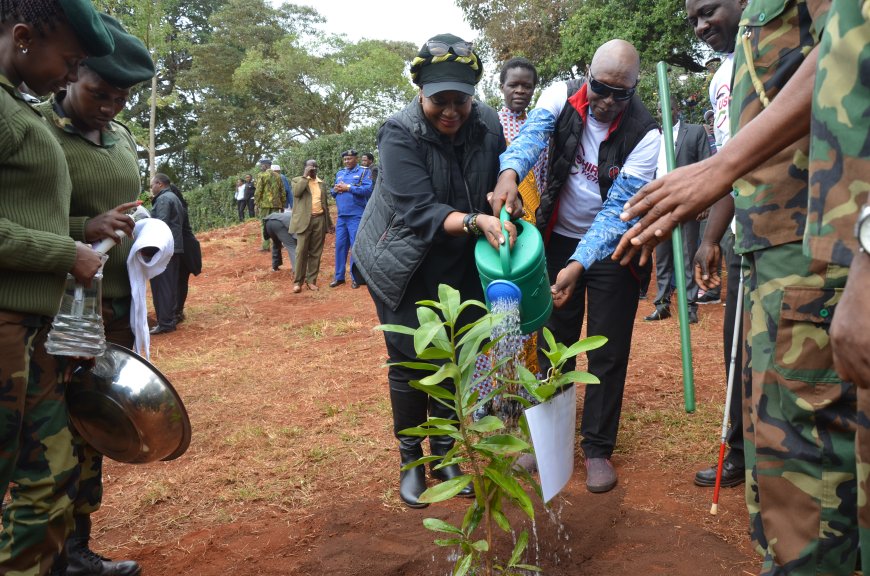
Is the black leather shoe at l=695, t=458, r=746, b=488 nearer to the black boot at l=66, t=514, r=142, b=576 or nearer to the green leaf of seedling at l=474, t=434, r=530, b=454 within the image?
the green leaf of seedling at l=474, t=434, r=530, b=454

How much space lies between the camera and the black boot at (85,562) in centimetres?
252

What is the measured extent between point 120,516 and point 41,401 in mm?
1427

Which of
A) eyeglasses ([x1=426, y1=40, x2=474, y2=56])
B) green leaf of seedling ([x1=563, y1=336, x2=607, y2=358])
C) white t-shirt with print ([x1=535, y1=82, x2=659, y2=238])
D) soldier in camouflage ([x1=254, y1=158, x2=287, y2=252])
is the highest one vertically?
soldier in camouflage ([x1=254, y1=158, x2=287, y2=252])

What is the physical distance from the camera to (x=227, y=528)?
2930mm

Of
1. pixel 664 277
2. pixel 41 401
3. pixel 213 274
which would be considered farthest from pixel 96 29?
pixel 213 274

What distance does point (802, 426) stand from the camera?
1.46 metres

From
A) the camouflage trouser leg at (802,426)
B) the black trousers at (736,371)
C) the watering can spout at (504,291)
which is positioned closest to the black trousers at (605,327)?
the black trousers at (736,371)

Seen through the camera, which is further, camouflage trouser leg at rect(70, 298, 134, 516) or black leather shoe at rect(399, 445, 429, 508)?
black leather shoe at rect(399, 445, 429, 508)

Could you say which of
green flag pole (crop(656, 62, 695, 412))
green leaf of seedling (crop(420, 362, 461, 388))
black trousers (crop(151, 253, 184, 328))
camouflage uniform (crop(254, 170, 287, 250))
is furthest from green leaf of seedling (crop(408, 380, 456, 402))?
camouflage uniform (crop(254, 170, 287, 250))

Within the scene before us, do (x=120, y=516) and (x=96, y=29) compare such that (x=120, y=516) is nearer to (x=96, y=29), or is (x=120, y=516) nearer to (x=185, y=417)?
(x=185, y=417)

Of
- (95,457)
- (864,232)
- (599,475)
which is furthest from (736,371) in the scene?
(95,457)

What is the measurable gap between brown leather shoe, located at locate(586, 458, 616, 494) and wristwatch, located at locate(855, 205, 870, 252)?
89.2 inches

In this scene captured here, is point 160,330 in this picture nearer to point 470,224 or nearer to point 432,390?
point 470,224

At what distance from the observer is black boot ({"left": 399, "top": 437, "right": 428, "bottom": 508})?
302 cm
